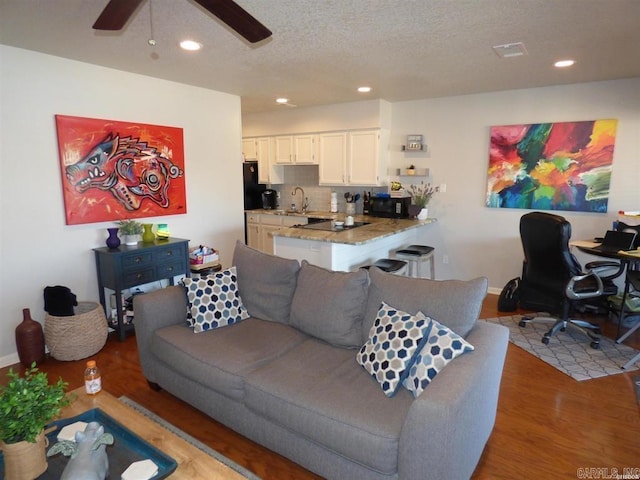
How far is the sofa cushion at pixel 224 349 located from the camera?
212 centimetres

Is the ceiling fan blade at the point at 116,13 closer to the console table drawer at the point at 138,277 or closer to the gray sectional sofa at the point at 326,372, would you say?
the gray sectional sofa at the point at 326,372

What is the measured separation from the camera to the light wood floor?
6.62 ft

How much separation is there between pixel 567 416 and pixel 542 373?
1.83 feet

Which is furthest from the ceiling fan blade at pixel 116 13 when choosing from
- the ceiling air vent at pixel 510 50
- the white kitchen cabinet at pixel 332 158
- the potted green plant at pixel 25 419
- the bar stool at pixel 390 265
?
the white kitchen cabinet at pixel 332 158

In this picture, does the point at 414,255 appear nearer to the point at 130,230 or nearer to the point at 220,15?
the point at 130,230

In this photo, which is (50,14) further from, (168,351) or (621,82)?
(621,82)

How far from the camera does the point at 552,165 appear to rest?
4371 millimetres

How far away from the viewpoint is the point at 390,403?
5.81 feet

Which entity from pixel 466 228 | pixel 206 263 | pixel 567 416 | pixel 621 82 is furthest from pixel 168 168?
pixel 621 82

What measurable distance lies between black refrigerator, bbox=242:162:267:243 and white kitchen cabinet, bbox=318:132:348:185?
125 centimetres

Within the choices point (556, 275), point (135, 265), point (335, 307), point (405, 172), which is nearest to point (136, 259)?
point (135, 265)

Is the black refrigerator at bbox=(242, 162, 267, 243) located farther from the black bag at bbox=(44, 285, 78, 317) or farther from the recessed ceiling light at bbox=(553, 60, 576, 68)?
the recessed ceiling light at bbox=(553, 60, 576, 68)

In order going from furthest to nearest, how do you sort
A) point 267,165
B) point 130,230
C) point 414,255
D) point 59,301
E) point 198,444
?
point 267,165 < point 414,255 < point 130,230 < point 59,301 < point 198,444

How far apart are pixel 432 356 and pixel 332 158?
4.03 metres
